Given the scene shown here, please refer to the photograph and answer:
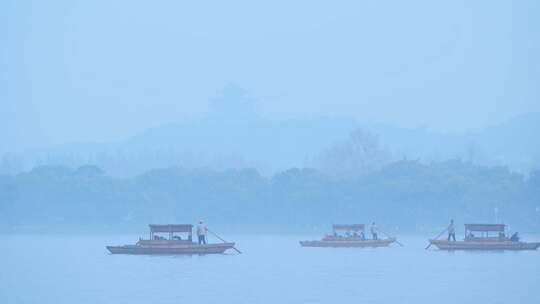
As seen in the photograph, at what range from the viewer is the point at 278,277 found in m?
53.3

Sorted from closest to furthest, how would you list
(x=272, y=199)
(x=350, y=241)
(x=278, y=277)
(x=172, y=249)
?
(x=278, y=277) → (x=172, y=249) → (x=350, y=241) → (x=272, y=199)

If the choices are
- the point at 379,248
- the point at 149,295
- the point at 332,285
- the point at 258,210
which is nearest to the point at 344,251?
the point at 379,248

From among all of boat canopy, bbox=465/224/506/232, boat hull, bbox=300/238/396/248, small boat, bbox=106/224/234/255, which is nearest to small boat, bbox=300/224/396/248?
boat hull, bbox=300/238/396/248

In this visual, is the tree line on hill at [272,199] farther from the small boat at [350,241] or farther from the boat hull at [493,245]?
the boat hull at [493,245]

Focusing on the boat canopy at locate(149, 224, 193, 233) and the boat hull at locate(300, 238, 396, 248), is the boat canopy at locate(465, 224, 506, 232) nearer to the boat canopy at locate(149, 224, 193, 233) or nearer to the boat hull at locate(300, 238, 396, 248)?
the boat hull at locate(300, 238, 396, 248)

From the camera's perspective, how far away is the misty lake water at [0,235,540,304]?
4431cm

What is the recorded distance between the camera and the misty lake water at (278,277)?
145 feet

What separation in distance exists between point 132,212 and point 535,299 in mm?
80004

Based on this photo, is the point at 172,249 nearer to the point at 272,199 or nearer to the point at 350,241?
the point at 350,241

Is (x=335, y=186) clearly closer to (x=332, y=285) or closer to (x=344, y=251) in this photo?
(x=344, y=251)

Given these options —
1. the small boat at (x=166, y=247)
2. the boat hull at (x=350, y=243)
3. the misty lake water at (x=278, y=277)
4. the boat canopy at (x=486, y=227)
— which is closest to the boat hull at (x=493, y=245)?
the misty lake water at (x=278, y=277)

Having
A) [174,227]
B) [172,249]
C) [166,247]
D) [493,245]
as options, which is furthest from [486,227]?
[166,247]

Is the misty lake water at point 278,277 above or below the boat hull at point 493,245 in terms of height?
below

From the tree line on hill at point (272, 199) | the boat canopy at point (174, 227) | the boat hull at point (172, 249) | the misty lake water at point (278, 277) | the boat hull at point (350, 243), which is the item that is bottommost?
the misty lake water at point (278, 277)
